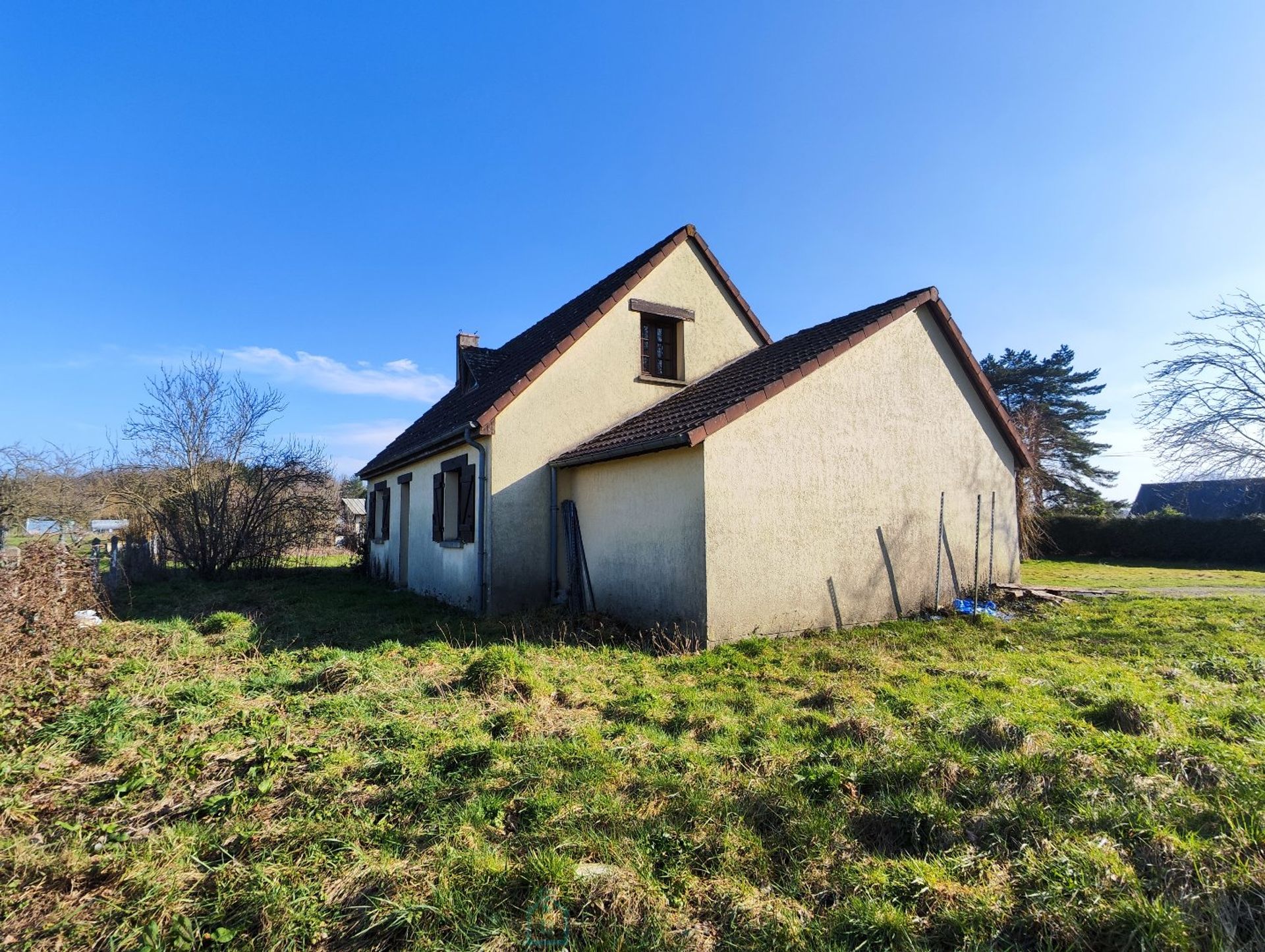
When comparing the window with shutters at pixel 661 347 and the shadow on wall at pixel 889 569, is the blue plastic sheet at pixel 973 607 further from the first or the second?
the window with shutters at pixel 661 347

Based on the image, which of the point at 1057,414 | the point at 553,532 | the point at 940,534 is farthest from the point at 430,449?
the point at 1057,414

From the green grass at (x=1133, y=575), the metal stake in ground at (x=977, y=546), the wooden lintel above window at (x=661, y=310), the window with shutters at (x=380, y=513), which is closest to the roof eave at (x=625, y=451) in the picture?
the wooden lintel above window at (x=661, y=310)

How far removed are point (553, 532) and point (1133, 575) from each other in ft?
57.0

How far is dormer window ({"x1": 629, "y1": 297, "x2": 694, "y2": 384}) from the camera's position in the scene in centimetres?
1178

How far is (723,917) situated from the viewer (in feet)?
9.13

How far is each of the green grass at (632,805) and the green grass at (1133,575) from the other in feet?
32.9

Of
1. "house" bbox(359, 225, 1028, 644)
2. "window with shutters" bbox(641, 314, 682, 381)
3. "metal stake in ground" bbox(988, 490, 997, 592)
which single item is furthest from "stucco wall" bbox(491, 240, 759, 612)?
"metal stake in ground" bbox(988, 490, 997, 592)

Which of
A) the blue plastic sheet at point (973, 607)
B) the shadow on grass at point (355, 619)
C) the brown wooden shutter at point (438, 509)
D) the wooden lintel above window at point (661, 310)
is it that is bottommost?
the shadow on grass at point (355, 619)

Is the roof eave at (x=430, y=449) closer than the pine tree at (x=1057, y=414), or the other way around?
the roof eave at (x=430, y=449)

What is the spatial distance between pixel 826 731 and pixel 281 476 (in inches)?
600

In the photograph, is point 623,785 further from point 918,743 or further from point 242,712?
point 242,712

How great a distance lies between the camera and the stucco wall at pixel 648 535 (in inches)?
316

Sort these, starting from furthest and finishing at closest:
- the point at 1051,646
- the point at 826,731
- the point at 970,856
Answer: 1. the point at 1051,646
2. the point at 826,731
3. the point at 970,856

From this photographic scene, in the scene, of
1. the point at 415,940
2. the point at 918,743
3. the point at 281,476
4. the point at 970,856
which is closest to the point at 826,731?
the point at 918,743
